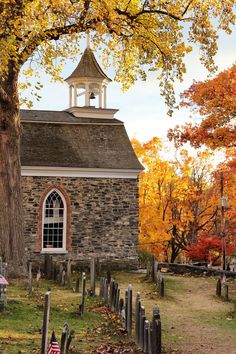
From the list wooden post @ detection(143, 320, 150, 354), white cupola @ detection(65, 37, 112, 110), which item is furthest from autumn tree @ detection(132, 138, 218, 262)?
wooden post @ detection(143, 320, 150, 354)

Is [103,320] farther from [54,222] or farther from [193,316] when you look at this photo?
[54,222]

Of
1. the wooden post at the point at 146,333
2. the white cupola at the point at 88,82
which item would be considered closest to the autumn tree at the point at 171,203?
the white cupola at the point at 88,82

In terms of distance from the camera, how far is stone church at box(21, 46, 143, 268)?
94.2 ft

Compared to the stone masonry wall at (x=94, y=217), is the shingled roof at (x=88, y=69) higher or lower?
higher

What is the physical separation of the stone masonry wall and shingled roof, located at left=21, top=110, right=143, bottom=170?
83 cm

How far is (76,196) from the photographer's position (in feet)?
95.9

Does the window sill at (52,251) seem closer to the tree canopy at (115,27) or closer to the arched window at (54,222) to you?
the arched window at (54,222)

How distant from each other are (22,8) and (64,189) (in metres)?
12.2

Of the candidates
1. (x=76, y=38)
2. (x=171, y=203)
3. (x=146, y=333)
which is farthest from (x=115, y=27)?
(x=171, y=203)

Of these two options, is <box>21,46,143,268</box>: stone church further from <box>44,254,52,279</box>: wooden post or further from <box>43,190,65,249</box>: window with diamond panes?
<box>44,254,52,279</box>: wooden post

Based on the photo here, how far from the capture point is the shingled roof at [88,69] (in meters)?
34.0

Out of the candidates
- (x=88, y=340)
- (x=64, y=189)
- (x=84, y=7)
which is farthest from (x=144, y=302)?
(x=64, y=189)

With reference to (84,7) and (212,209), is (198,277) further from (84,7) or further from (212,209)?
(212,209)

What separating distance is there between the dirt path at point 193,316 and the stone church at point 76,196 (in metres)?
3.60
